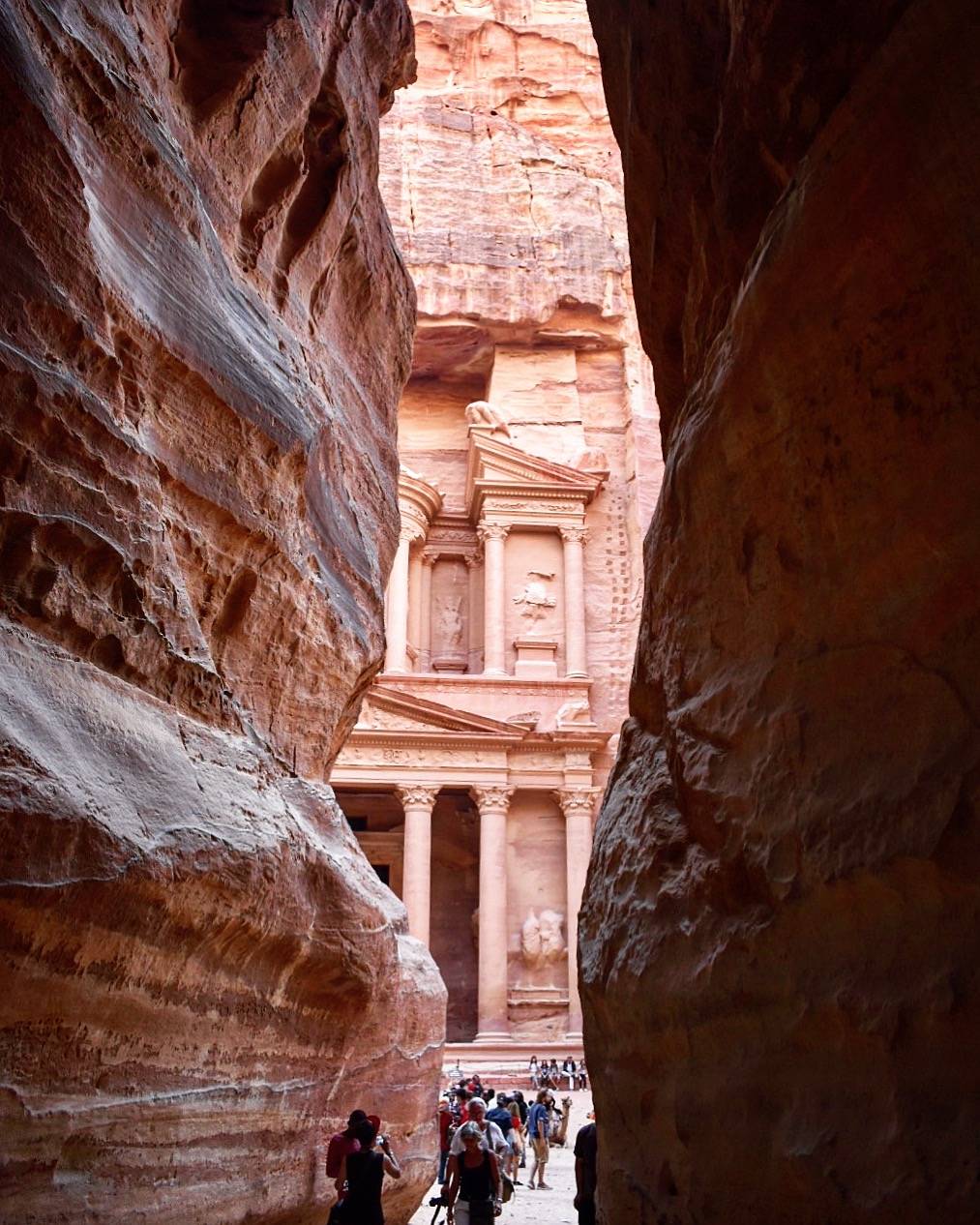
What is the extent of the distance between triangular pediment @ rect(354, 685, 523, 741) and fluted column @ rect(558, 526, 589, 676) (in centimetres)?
372

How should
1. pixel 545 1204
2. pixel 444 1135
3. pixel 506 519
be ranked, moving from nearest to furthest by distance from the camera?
pixel 444 1135 → pixel 545 1204 → pixel 506 519

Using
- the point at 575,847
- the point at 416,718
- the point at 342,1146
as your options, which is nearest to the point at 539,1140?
the point at 342,1146

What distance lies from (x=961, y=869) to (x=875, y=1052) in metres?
0.43

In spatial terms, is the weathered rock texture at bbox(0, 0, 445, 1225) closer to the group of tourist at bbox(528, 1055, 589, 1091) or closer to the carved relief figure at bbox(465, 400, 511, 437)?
the group of tourist at bbox(528, 1055, 589, 1091)

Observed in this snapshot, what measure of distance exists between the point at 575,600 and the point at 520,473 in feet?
12.5

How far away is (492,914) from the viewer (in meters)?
26.1

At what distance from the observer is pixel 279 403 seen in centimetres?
582

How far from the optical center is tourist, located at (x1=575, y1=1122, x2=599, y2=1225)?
5.57m

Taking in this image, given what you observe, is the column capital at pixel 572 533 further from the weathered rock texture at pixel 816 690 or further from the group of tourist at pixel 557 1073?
the weathered rock texture at pixel 816 690

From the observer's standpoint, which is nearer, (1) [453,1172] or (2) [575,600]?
(1) [453,1172]

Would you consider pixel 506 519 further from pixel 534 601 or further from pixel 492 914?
pixel 492 914

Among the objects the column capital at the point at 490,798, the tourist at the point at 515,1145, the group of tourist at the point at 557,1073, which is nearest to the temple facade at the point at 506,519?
the column capital at the point at 490,798

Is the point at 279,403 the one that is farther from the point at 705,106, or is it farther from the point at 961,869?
the point at 961,869

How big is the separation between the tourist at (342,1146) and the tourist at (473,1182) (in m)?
0.94
